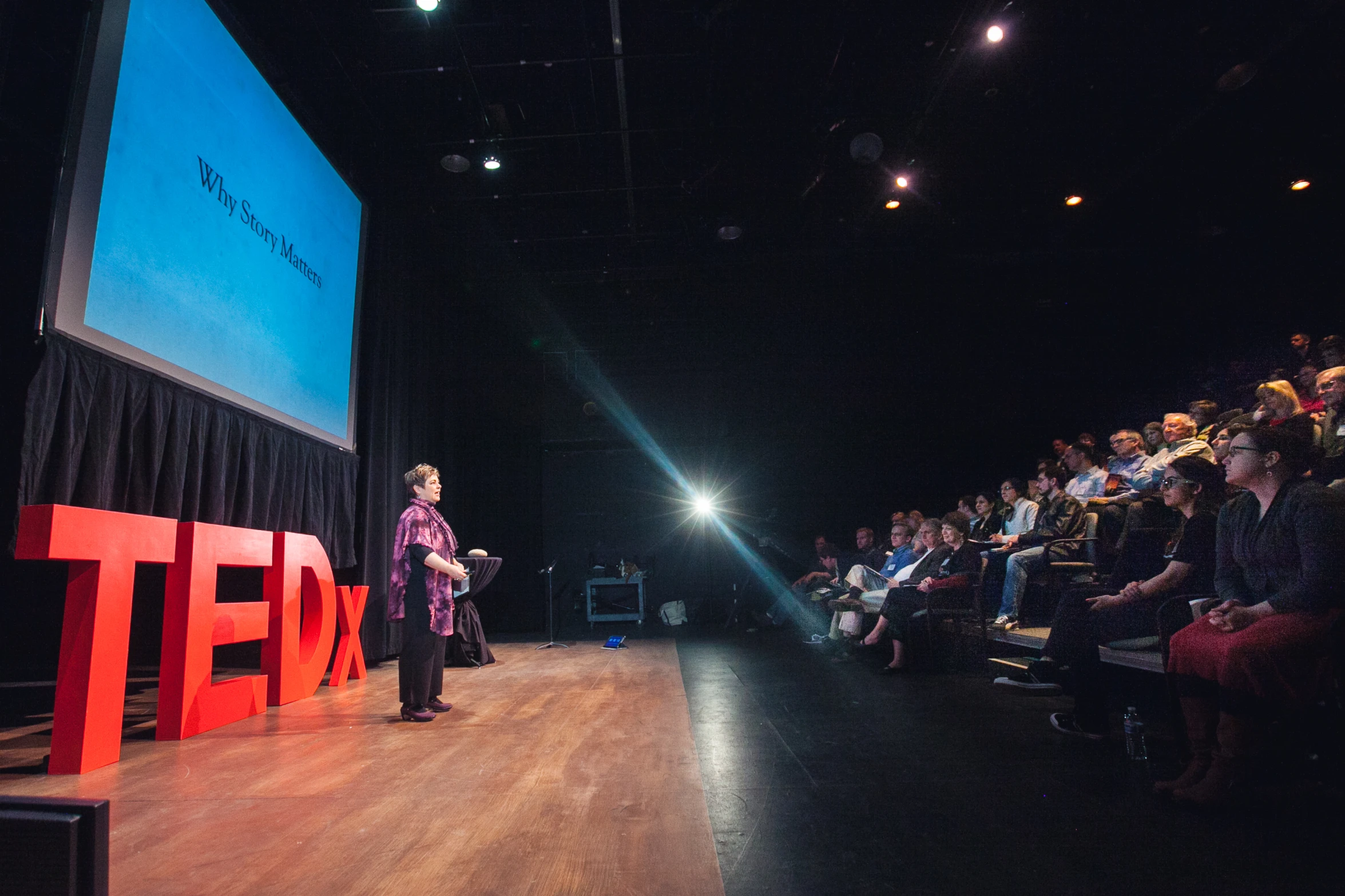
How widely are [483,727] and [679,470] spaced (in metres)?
8.00

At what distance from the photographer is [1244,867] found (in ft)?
4.96

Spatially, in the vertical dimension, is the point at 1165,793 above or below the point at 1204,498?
below

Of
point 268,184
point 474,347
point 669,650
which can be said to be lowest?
point 669,650

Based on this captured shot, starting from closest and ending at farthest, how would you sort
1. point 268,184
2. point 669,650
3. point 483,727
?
point 483,727 < point 268,184 < point 669,650

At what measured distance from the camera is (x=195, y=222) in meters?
3.26

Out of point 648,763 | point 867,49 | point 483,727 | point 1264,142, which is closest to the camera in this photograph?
point 648,763

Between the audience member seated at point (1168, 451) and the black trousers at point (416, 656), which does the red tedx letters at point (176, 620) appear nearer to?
the black trousers at point (416, 656)

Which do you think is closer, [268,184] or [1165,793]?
[1165,793]

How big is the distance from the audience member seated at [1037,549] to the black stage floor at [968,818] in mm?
1599

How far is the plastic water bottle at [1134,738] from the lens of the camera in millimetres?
2381

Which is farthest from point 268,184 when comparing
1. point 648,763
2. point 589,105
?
point 648,763

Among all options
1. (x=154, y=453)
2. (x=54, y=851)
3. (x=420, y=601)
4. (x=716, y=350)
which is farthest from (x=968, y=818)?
(x=716, y=350)

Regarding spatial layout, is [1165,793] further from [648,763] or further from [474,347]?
[474,347]

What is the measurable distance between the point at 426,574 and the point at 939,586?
3.47 meters
